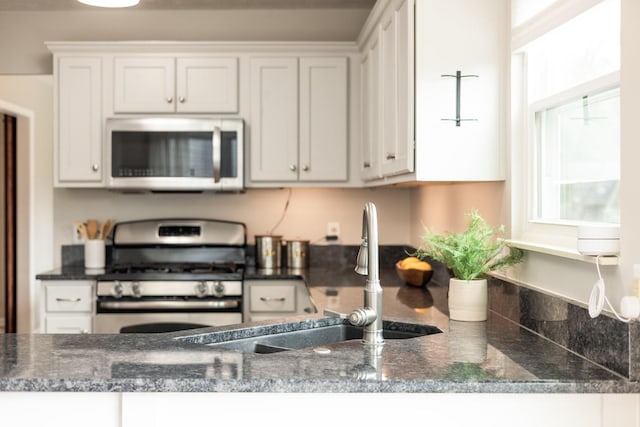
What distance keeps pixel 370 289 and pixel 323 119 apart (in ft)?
7.85

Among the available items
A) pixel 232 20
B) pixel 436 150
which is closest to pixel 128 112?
pixel 232 20

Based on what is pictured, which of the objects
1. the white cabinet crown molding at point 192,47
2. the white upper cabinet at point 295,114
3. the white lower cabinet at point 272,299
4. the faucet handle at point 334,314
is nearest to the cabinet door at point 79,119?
the white cabinet crown molding at point 192,47

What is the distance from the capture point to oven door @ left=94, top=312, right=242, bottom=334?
4207 mm

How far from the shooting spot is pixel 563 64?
2424 mm

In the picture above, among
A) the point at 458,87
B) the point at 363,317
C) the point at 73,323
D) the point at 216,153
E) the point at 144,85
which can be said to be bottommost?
the point at 73,323

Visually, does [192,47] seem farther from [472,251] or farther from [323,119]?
[472,251]

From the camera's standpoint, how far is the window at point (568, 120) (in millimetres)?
2098

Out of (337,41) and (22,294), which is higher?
(337,41)

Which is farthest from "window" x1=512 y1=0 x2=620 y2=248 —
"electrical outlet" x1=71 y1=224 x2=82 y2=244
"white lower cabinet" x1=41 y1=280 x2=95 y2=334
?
"electrical outlet" x1=71 y1=224 x2=82 y2=244

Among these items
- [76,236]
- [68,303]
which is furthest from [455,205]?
[76,236]

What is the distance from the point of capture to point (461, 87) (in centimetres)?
276

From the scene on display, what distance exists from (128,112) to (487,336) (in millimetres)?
2830

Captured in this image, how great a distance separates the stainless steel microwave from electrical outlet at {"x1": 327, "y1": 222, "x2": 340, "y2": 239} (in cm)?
79

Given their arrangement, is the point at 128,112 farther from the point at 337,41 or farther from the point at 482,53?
the point at 482,53
